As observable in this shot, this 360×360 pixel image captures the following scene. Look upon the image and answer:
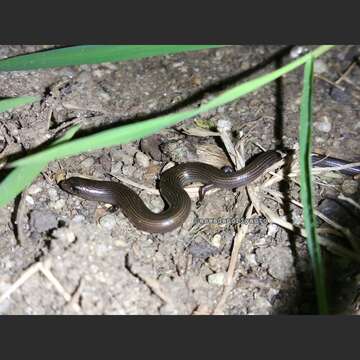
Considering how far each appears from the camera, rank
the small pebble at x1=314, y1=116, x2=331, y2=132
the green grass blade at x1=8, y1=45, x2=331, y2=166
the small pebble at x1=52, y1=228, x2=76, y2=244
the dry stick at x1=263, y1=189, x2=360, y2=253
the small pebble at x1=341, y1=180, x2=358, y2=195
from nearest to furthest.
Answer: the green grass blade at x1=8, y1=45, x2=331, y2=166 → the small pebble at x1=52, y1=228, x2=76, y2=244 → the dry stick at x1=263, y1=189, x2=360, y2=253 → the small pebble at x1=341, y1=180, x2=358, y2=195 → the small pebble at x1=314, y1=116, x2=331, y2=132

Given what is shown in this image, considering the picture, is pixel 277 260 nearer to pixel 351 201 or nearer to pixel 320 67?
pixel 351 201

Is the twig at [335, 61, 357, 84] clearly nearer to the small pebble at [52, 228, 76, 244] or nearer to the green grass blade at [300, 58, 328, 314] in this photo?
the green grass blade at [300, 58, 328, 314]

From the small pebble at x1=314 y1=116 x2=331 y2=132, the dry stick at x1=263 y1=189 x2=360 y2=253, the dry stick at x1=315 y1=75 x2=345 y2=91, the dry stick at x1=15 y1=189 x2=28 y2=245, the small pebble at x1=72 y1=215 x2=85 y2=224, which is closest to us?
the dry stick at x1=15 y1=189 x2=28 y2=245

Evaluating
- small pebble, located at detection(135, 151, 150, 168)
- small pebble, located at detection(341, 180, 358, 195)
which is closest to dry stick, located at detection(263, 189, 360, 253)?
small pebble, located at detection(341, 180, 358, 195)

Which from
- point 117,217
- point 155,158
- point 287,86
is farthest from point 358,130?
point 117,217

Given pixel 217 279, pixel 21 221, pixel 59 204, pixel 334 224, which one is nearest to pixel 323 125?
pixel 334 224

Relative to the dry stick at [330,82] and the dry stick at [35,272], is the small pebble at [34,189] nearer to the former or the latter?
the dry stick at [35,272]
